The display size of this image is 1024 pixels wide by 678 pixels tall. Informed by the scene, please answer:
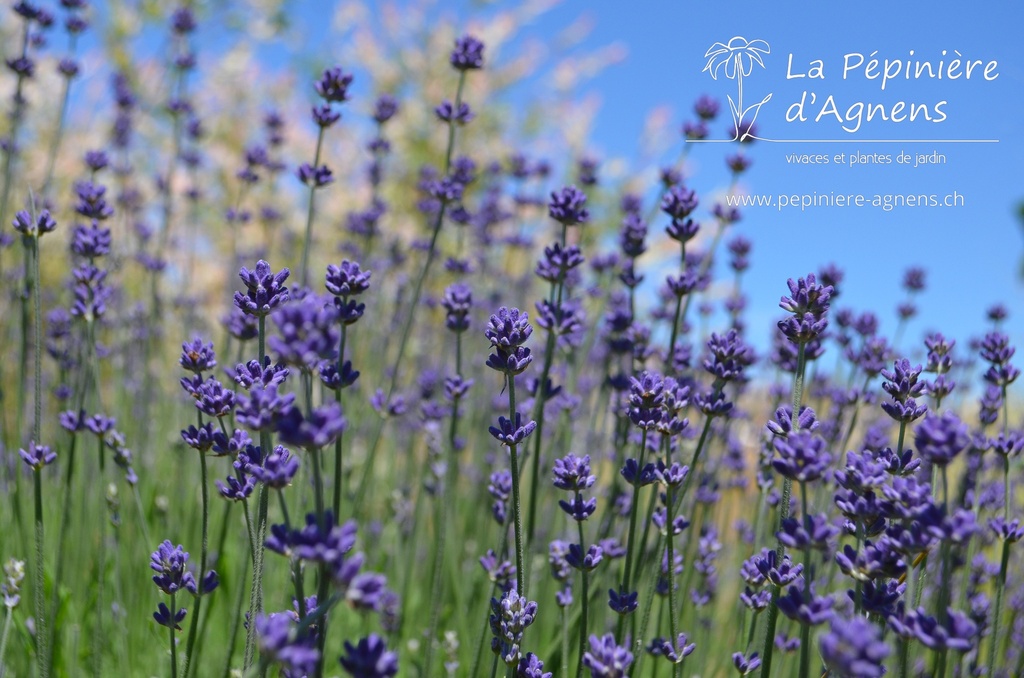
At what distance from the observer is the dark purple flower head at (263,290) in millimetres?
1767

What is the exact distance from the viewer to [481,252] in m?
6.40

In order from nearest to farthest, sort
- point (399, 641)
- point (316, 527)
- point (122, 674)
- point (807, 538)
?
1. point (316, 527)
2. point (807, 538)
3. point (122, 674)
4. point (399, 641)

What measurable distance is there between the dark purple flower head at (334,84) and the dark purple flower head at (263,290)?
141cm

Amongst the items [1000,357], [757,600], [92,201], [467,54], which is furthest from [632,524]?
[92,201]

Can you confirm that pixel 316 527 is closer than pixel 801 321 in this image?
Yes

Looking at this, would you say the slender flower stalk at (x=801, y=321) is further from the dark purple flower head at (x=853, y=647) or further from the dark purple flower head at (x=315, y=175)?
the dark purple flower head at (x=315, y=175)

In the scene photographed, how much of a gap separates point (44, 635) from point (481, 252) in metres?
4.70

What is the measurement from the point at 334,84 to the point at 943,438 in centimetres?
252

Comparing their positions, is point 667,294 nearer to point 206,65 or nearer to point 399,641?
point 399,641

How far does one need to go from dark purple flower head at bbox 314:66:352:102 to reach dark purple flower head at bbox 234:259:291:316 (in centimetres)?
141

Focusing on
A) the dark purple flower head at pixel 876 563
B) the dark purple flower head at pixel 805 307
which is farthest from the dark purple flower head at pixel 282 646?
the dark purple flower head at pixel 805 307

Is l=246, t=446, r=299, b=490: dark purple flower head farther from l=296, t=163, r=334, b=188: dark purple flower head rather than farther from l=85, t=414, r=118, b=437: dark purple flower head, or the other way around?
l=296, t=163, r=334, b=188: dark purple flower head

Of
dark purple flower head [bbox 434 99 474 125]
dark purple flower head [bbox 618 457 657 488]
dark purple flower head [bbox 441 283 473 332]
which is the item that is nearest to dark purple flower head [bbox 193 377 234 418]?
dark purple flower head [bbox 618 457 657 488]

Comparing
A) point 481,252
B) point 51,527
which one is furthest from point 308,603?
point 481,252
